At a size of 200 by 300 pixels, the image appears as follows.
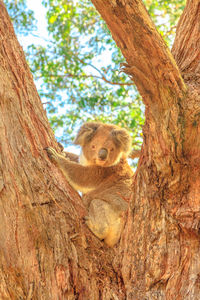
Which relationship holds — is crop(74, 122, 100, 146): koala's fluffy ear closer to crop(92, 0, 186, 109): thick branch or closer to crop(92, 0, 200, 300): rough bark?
crop(92, 0, 200, 300): rough bark

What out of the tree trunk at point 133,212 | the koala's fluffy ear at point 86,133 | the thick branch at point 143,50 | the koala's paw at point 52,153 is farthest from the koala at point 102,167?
the thick branch at point 143,50

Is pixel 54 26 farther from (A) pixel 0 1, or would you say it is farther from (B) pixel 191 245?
(B) pixel 191 245

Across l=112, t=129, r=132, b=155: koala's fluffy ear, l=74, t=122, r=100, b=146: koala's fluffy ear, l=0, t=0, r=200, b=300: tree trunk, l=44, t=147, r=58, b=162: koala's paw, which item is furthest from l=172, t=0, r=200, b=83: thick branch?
l=74, t=122, r=100, b=146: koala's fluffy ear

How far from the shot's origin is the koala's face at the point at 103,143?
4750mm

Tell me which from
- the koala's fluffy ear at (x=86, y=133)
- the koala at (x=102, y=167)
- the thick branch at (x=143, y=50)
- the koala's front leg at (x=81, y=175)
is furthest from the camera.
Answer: the koala's fluffy ear at (x=86, y=133)

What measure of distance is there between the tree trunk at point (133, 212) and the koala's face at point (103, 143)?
1.82 m

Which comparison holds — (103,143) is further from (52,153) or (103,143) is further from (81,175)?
(52,153)

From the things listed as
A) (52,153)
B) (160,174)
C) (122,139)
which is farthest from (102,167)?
(160,174)

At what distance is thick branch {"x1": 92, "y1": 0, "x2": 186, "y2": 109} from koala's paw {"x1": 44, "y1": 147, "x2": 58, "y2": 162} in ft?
3.22

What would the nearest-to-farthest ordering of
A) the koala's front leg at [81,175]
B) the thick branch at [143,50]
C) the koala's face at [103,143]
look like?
the thick branch at [143,50]
the koala's front leg at [81,175]
the koala's face at [103,143]

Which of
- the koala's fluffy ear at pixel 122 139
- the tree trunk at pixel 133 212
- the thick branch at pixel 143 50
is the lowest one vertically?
the tree trunk at pixel 133 212

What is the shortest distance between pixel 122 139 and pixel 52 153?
1.56 metres

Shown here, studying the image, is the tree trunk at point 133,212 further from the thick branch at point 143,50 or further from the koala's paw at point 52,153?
the koala's paw at point 52,153

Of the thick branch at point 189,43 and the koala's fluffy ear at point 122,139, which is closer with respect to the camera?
the thick branch at point 189,43
